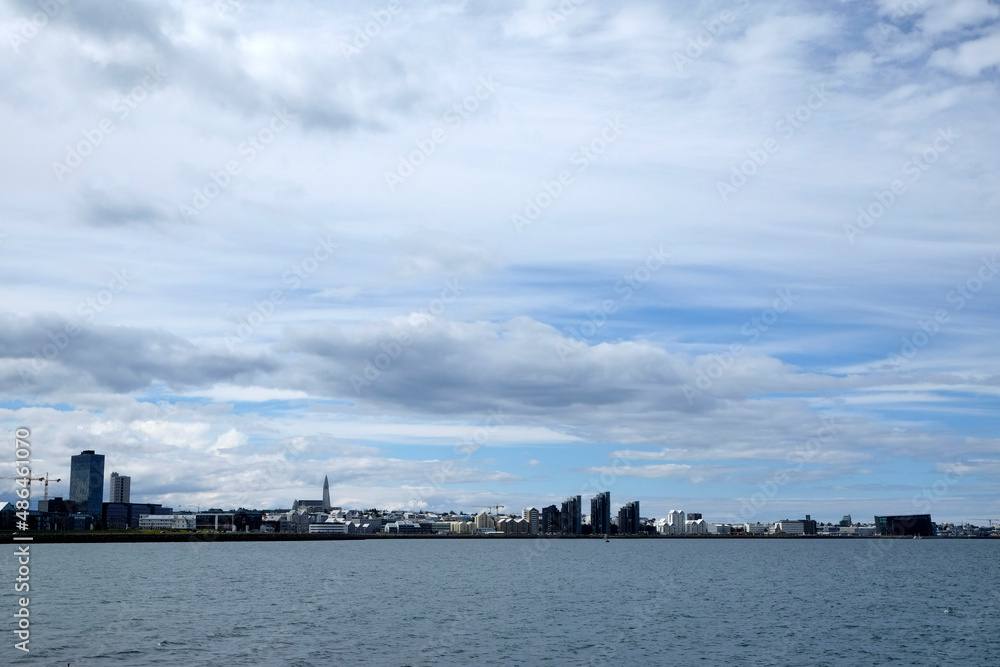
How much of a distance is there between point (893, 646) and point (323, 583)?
71715mm

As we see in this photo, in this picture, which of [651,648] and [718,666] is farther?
[651,648]

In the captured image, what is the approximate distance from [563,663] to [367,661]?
11.5 m

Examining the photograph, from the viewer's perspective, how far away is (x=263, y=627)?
64250 mm

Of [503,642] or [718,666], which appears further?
[503,642]

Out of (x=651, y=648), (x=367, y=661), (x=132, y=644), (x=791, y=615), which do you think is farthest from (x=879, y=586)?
(x=132, y=644)

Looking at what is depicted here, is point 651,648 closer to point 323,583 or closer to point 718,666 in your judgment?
point 718,666

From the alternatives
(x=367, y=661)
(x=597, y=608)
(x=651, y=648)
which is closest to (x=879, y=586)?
(x=597, y=608)

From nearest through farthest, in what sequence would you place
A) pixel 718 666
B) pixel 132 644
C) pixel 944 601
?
pixel 718 666 → pixel 132 644 → pixel 944 601

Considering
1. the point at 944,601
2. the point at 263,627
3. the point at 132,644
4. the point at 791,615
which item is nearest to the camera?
the point at 132,644

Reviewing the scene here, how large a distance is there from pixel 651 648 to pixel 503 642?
9.88m

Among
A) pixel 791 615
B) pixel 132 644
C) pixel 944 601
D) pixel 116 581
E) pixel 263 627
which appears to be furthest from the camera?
pixel 116 581

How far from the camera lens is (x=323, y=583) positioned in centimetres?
10950

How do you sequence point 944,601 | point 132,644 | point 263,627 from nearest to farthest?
point 132,644 → point 263,627 → point 944,601

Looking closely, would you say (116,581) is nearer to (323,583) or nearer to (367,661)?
(323,583)
